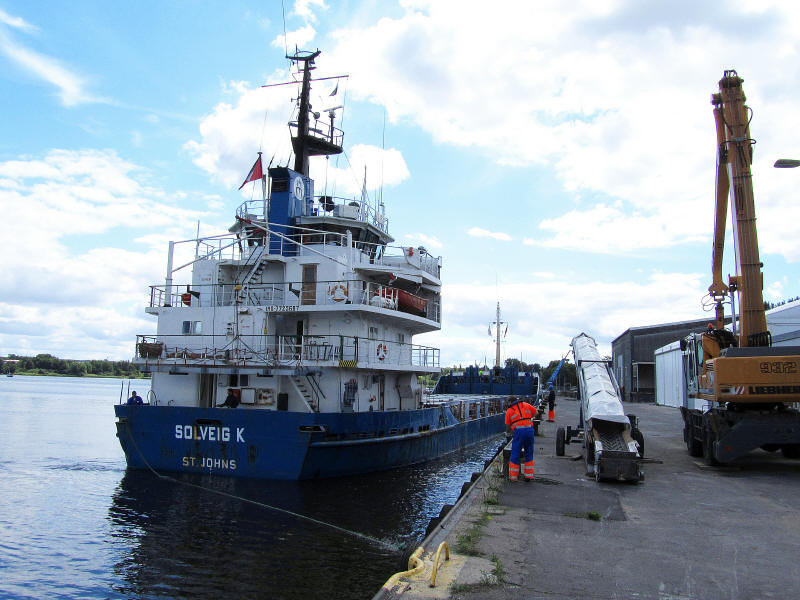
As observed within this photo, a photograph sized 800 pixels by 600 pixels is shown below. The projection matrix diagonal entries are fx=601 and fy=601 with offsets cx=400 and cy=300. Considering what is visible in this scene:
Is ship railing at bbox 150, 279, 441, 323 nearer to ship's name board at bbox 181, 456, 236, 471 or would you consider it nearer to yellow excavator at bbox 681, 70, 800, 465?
ship's name board at bbox 181, 456, 236, 471

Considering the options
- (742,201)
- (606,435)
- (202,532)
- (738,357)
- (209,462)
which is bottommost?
(202,532)

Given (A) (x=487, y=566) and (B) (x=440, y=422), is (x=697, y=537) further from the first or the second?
(B) (x=440, y=422)

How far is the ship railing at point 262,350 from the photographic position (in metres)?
15.4

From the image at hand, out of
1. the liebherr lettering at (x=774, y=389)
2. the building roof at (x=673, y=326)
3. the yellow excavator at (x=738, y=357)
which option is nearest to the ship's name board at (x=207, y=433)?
the yellow excavator at (x=738, y=357)

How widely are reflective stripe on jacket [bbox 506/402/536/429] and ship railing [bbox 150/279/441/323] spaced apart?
23.1 ft

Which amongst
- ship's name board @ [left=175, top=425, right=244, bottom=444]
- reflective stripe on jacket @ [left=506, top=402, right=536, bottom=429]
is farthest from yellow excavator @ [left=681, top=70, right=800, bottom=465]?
ship's name board @ [left=175, top=425, right=244, bottom=444]

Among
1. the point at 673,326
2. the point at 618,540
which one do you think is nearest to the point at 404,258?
the point at 618,540

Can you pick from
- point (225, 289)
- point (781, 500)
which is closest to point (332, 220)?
point (225, 289)

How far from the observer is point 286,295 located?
17.4m

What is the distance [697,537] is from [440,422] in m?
14.0

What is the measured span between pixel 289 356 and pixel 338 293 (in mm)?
2174

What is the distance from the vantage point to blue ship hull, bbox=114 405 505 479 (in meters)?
14.1

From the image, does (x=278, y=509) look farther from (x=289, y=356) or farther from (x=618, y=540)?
(x=618, y=540)

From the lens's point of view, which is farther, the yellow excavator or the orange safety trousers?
the yellow excavator
